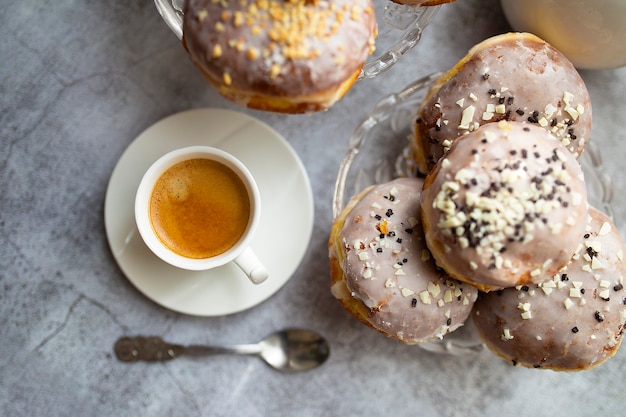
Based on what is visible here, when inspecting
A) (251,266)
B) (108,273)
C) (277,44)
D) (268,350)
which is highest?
(277,44)

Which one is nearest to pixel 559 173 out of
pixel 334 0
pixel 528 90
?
pixel 528 90

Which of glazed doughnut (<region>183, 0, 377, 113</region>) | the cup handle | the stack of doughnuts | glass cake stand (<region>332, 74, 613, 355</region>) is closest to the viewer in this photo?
glazed doughnut (<region>183, 0, 377, 113</region>)

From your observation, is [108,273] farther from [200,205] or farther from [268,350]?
[268,350]

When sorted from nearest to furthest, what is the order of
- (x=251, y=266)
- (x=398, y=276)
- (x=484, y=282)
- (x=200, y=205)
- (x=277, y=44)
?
(x=277, y=44) < (x=484, y=282) < (x=398, y=276) < (x=251, y=266) < (x=200, y=205)

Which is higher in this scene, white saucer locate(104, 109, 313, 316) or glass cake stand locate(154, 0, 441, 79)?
glass cake stand locate(154, 0, 441, 79)

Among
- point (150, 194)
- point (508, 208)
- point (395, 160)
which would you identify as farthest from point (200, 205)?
point (508, 208)

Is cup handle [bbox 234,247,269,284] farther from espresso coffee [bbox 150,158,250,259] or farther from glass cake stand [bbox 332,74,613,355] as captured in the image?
glass cake stand [bbox 332,74,613,355]

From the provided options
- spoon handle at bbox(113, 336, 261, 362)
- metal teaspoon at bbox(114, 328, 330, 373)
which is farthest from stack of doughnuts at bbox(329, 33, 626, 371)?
spoon handle at bbox(113, 336, 261, 362)
